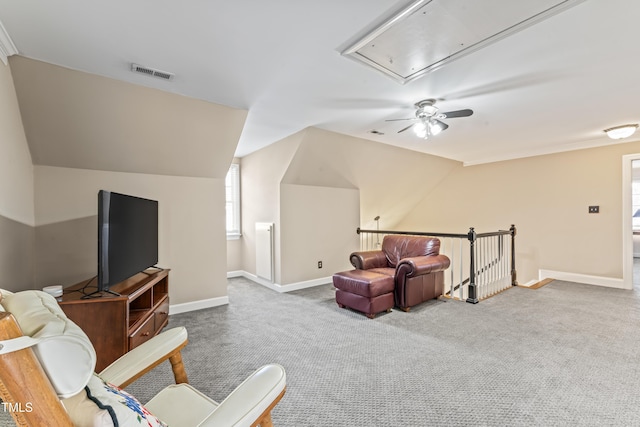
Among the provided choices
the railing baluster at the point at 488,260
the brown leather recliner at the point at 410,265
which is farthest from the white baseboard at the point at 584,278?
the brown leather recliner at the point at 410,265

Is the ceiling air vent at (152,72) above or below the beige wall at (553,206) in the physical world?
above

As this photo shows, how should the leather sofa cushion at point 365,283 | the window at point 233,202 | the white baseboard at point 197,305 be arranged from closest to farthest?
the leather sofa cushion at point 365,283 < the white baseboard at point 197,305 < the window at point 233,202

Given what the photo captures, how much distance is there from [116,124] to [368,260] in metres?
3.25

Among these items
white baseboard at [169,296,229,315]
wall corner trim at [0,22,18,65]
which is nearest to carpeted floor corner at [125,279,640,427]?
white baseboard at [169,296,229,315]

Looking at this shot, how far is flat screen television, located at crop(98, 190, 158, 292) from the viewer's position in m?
2.09

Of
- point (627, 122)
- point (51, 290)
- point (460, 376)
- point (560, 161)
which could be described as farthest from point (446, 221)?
point (51, 290)

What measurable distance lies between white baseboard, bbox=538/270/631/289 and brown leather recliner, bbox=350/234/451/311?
2.71 meters

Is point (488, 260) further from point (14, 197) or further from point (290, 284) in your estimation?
point (14, 197)

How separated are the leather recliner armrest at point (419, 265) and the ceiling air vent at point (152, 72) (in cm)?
300

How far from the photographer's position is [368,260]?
156 inches

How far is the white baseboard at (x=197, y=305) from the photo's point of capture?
3.47 metres

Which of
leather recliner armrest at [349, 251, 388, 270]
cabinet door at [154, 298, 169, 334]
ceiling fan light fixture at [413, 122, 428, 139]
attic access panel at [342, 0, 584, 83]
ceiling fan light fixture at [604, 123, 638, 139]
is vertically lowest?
cabinet door at [154, 298, 169, 334]

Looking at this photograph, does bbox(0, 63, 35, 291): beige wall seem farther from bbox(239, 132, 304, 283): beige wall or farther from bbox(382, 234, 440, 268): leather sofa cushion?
bbox(382, 234, 440, 268): leather sofa cushion

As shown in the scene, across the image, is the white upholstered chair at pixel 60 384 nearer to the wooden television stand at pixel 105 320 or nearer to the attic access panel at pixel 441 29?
the wooden television stand at pixel 105 320
